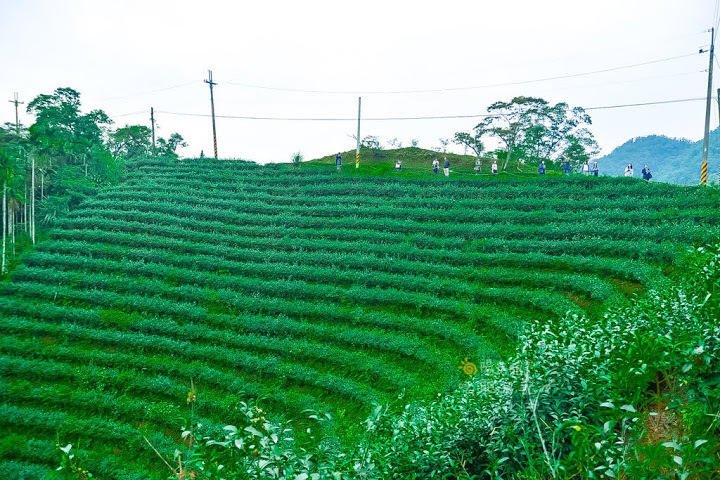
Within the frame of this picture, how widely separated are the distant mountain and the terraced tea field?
42.9 meters

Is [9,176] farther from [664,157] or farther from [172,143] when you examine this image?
[664,157]

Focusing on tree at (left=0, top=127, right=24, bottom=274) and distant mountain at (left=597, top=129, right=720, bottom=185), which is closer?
tree at (left=0, top=127, right=24, bottom=274)

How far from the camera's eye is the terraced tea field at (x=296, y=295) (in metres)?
12.5

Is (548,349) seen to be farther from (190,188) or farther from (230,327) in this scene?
(190,188)

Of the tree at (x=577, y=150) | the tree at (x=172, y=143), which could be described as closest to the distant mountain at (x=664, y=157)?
the tree at (x=577, y=150)

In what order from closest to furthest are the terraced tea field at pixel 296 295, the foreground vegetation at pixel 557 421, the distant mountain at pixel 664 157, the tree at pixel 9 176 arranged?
the foreground vegetation at pixel 557 421 < the terraced tea field at pixel 296 295 < the tree at pixel 9 176 < the distant mountain at pixel 664 157

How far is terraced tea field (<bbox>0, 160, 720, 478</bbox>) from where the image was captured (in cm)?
1249

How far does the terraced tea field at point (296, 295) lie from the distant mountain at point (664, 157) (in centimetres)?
4286

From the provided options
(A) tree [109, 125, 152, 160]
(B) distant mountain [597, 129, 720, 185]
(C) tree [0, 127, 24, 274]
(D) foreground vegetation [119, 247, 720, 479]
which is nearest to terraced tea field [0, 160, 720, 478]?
(C) tree [0, 127, 24, 274]

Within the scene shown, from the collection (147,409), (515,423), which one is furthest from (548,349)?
(147,409)

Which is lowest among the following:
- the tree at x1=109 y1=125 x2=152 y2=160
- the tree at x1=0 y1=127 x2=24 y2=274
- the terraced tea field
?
the terraced tea field

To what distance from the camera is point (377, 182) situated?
25.6m

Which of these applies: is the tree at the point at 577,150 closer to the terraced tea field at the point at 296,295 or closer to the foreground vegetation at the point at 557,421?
the terraced tea field at the point at 296,295

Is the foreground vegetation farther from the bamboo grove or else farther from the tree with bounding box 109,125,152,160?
the tree with bounding box 109,125,152,160
